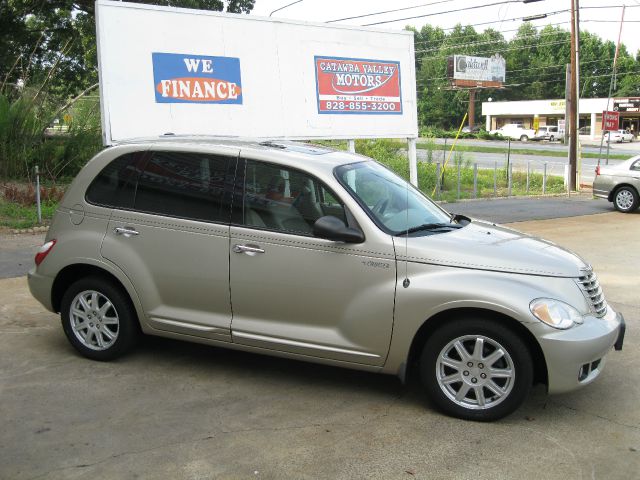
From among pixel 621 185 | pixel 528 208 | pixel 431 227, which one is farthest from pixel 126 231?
pixel 621 185

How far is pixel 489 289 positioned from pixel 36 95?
13506mm

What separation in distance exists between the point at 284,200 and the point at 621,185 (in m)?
15.1

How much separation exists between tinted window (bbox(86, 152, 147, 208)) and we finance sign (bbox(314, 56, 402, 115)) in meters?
7.25

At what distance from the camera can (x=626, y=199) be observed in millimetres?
17531

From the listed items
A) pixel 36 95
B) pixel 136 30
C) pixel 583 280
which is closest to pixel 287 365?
pixel 583 280

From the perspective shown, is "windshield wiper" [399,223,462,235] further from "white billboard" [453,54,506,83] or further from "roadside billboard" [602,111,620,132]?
"white billboard" [453,54,506,83]

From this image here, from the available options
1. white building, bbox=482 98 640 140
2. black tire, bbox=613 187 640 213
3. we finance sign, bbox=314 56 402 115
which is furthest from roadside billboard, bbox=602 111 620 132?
white building, bbox=482 98 640 140

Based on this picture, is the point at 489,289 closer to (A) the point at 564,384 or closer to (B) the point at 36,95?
(A) the point at 564,384

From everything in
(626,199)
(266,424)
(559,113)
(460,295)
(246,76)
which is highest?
(559,113)

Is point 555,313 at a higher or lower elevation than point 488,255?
lower

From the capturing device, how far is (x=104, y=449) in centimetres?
399

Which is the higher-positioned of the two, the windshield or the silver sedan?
the windshield

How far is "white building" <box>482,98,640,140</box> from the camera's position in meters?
73.7

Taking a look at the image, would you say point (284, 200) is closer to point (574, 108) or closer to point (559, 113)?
point (574, 108)
